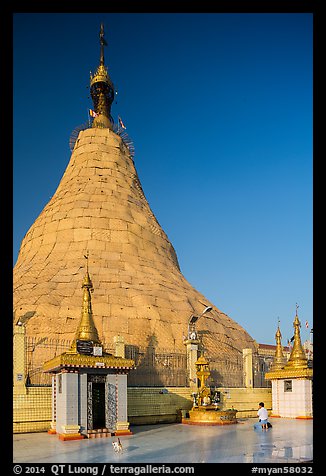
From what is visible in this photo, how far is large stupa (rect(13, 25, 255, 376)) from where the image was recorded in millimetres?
24266

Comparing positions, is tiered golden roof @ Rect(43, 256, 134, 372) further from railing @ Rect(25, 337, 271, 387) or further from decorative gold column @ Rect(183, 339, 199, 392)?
decorative gold column @ Rect(183, 339, 199, 392)

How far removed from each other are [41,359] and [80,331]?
2850 millimetres

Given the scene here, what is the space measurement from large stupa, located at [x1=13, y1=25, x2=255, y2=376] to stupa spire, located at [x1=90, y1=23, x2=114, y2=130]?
0.07 m

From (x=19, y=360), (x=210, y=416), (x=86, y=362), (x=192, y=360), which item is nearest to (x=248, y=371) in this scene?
(x=192, y=360)

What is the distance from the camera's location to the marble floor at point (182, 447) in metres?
11.4

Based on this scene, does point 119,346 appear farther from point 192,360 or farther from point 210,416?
point 192,360

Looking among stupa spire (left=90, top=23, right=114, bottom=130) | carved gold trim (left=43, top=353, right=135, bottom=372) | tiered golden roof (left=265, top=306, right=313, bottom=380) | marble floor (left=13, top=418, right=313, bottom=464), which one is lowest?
marble floor (left=13, top=418, right=313, bottom=464)

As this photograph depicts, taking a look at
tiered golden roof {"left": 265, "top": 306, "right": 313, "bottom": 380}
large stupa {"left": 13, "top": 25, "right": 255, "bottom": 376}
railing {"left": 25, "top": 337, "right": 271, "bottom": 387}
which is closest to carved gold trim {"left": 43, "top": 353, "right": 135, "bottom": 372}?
railing {"left": 25, "top": 337, "right": 271, "bottom": 387}

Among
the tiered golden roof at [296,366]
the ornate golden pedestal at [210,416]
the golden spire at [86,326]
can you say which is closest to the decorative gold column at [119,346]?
the golden spire at [86,326]

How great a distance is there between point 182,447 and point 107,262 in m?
16.1

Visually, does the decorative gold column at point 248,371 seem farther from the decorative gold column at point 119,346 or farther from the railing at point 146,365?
the decorative gold column at point 119,346

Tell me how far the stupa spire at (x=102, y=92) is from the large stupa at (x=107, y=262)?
7 centimetres

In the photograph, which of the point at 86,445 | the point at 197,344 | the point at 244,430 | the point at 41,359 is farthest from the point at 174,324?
the point at 86,445

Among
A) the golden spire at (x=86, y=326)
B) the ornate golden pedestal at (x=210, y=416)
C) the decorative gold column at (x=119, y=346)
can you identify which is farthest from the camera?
the ornate golden pedestal at (x=210, y=416)
